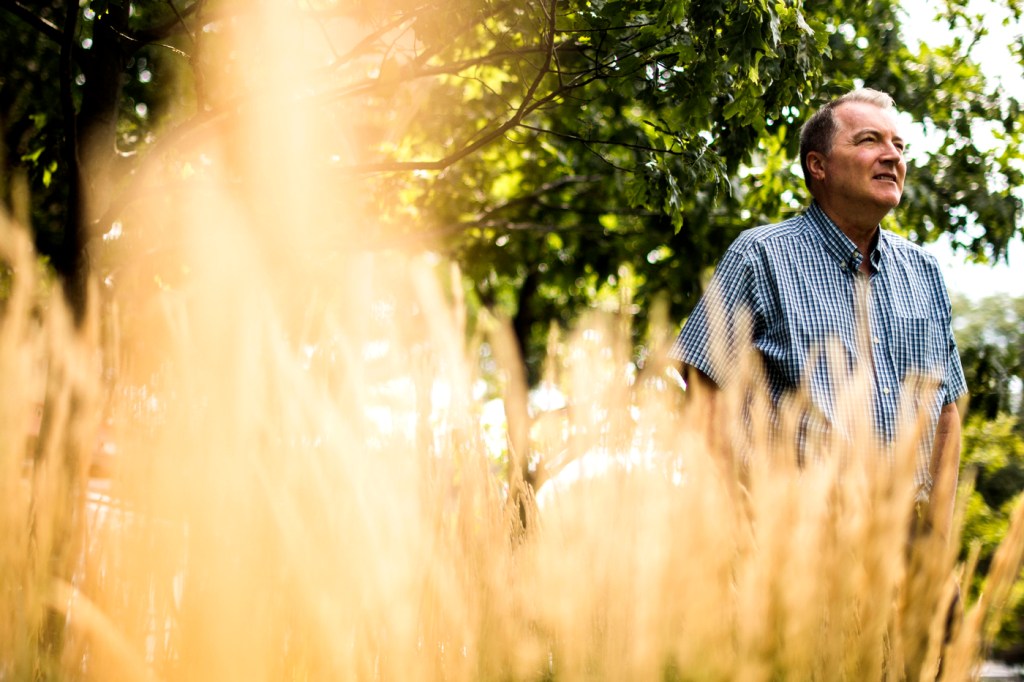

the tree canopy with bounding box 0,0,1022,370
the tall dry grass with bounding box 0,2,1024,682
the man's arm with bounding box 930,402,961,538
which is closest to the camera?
the tall dry grass with bounding box 0,2,1024,682

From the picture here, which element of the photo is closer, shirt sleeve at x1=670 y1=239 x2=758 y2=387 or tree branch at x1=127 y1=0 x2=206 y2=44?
shirt sleeve at x1=670 y1=239 x2=758 y2=387

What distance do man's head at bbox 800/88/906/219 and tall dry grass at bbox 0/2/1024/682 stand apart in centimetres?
99

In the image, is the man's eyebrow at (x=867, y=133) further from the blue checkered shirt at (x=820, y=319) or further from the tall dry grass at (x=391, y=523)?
the tall dry grass at (x=391, y=523)

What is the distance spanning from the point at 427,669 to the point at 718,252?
13.4ft

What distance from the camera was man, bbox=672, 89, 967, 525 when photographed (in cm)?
212

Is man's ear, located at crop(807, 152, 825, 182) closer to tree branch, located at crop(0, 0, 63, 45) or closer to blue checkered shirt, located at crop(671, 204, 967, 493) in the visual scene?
blue checkered shirt, located at crop(671, 204, 967, 493)

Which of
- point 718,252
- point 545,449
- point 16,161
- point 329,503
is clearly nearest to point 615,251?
point 718,252

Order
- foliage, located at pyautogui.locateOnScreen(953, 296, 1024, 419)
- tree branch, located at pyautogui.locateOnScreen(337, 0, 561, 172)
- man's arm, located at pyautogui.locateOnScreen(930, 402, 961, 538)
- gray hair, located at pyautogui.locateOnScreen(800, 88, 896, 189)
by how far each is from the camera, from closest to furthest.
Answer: man's arm, located at pyautogui.locateOnScreen(930, 402, 961, 538) < gray hair, located at pyautogui.locateOnScreen(800, 88, 896, 189) < tree branch, located at pyautogui.locateOnScreen(337, 0, 561, 172) < foliage, located at pyautogui.locateOnScreen(953, 296, 1024, 419)

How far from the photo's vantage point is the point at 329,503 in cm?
134

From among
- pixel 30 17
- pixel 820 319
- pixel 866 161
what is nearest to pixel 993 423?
pixel 866 161

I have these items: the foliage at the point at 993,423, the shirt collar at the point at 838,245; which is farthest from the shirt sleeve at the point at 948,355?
the foliage at the point at 993,423

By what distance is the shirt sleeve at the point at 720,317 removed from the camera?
2064 millimetres

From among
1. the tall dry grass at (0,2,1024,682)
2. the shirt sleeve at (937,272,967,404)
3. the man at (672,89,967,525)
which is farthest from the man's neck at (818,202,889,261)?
the tall dry grass at (0,2,1024,682)

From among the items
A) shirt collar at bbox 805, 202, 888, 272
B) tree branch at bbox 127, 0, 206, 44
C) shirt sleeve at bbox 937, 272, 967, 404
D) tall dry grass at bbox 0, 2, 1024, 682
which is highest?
tree branch at bbox 127, 0, 206, 44
